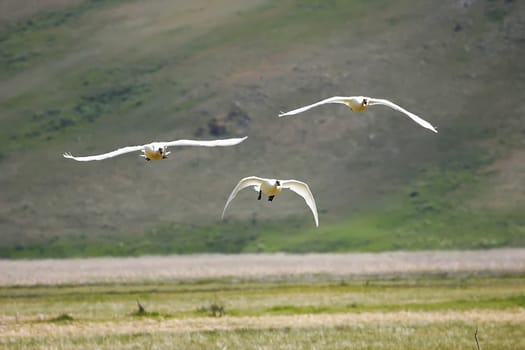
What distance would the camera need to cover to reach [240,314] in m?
40.6

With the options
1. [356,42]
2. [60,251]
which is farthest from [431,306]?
[356,42]

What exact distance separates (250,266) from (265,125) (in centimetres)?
4660

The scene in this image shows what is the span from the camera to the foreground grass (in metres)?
31.5

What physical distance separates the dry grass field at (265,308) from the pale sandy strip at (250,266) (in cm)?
29

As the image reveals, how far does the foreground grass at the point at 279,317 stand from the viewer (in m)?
31.5

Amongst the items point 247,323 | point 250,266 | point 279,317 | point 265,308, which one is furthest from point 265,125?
point 247,323

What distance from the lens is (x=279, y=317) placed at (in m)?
39.3

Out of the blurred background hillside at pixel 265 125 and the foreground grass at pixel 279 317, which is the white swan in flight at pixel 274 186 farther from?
the blurred background hillside at pixel 265 125

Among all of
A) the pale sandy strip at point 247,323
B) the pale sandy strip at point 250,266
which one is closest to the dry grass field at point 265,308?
the pale sandy strip at point 247,323

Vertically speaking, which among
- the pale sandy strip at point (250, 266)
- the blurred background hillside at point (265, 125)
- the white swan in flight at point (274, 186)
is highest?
the white swan in flight at point (274, 186)

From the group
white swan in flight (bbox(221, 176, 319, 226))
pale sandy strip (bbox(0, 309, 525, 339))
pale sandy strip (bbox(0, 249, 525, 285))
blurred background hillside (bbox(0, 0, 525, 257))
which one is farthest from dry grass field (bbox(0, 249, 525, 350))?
blurred background hillside (bbox(0, 0, 525, 257))

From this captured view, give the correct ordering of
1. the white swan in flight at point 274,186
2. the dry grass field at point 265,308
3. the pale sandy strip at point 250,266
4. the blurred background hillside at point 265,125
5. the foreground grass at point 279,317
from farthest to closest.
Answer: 1. the blurred background hillside at point 265,125
2. the pale sandy strip at point 250,266
3. the dry grass field at point 265,308
4. the foreground grass at point 279,317
5. the white swan in flight at point 274,186

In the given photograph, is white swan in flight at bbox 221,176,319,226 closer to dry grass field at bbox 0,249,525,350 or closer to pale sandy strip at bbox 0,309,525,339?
dry grass field at bbox 0,249,525,350

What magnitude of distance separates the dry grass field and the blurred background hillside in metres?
29.8
